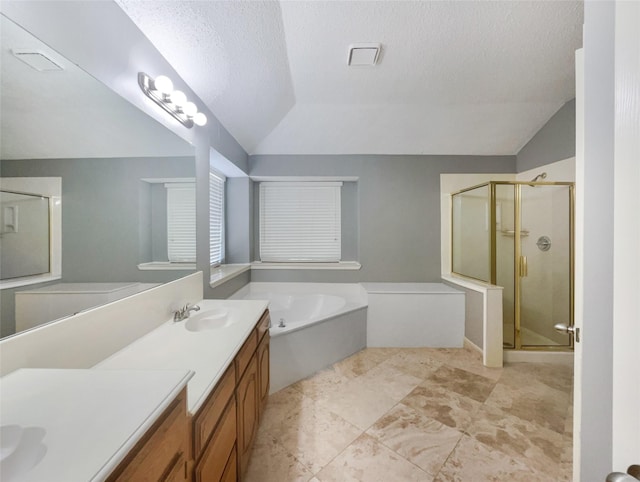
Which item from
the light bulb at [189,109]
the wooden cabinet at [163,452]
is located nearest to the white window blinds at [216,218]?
the light bulb at [189,109]

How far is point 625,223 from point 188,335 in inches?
59.2

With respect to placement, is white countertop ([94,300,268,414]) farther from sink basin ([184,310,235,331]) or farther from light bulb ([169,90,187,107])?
light bulb ([169,90,187,107])

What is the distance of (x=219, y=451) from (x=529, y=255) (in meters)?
3.24

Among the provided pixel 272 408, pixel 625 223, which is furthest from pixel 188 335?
pixel 625 223

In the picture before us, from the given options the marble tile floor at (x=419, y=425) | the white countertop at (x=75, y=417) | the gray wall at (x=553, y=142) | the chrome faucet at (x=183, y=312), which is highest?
the gray wall at (x=553, y=142)

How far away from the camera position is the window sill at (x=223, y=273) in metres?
2.04

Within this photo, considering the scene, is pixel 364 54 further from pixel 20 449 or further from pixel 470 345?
pixel 470 345

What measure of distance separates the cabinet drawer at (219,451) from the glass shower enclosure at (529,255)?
260cm

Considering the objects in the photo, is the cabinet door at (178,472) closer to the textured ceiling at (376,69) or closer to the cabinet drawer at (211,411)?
the cabinet drawer at (211,411)

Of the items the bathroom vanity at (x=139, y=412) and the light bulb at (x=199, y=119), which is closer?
the bathroom vanity at (x=139, y=412)

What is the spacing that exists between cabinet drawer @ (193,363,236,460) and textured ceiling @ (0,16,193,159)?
951 millimetres

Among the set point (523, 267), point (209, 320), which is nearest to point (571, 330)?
point (209, 320)

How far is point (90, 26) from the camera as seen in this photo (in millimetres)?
921

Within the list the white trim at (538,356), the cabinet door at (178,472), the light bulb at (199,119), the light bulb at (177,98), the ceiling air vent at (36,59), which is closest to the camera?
the cabinet door at (178,472)
